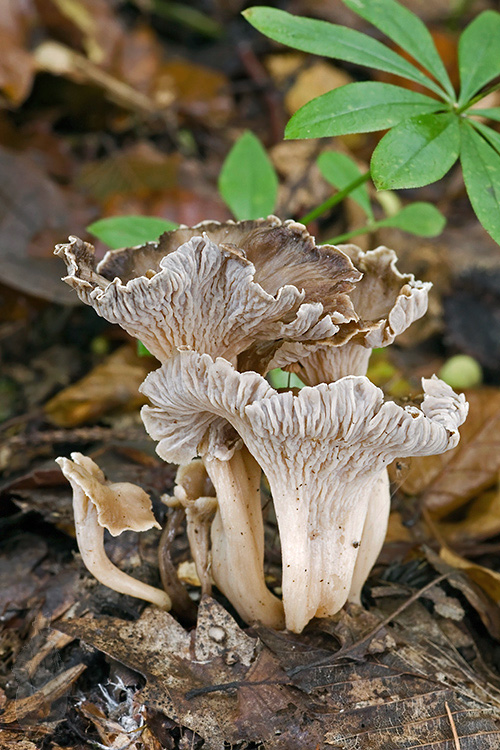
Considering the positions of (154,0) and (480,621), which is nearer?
(480,621)

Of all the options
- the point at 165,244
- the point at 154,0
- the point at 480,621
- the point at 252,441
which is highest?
the point at 154,0

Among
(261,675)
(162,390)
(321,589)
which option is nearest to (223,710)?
(261,675)

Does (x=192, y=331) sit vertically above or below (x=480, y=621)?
above

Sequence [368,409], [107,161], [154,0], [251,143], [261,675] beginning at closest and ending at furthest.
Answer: [368,409] < [261,675] < [251,143] < [107,161] < [154,0]

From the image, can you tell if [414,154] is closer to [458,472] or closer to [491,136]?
[491,136]

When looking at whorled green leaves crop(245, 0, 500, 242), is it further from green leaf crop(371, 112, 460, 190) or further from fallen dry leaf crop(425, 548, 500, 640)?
fallen dry leaf crop(425, 548, 500, 640)

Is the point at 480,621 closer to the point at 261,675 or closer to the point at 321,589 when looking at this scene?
the point at 321,589

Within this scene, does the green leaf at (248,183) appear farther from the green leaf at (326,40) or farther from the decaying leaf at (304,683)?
the decaying leaf at (304,683)
